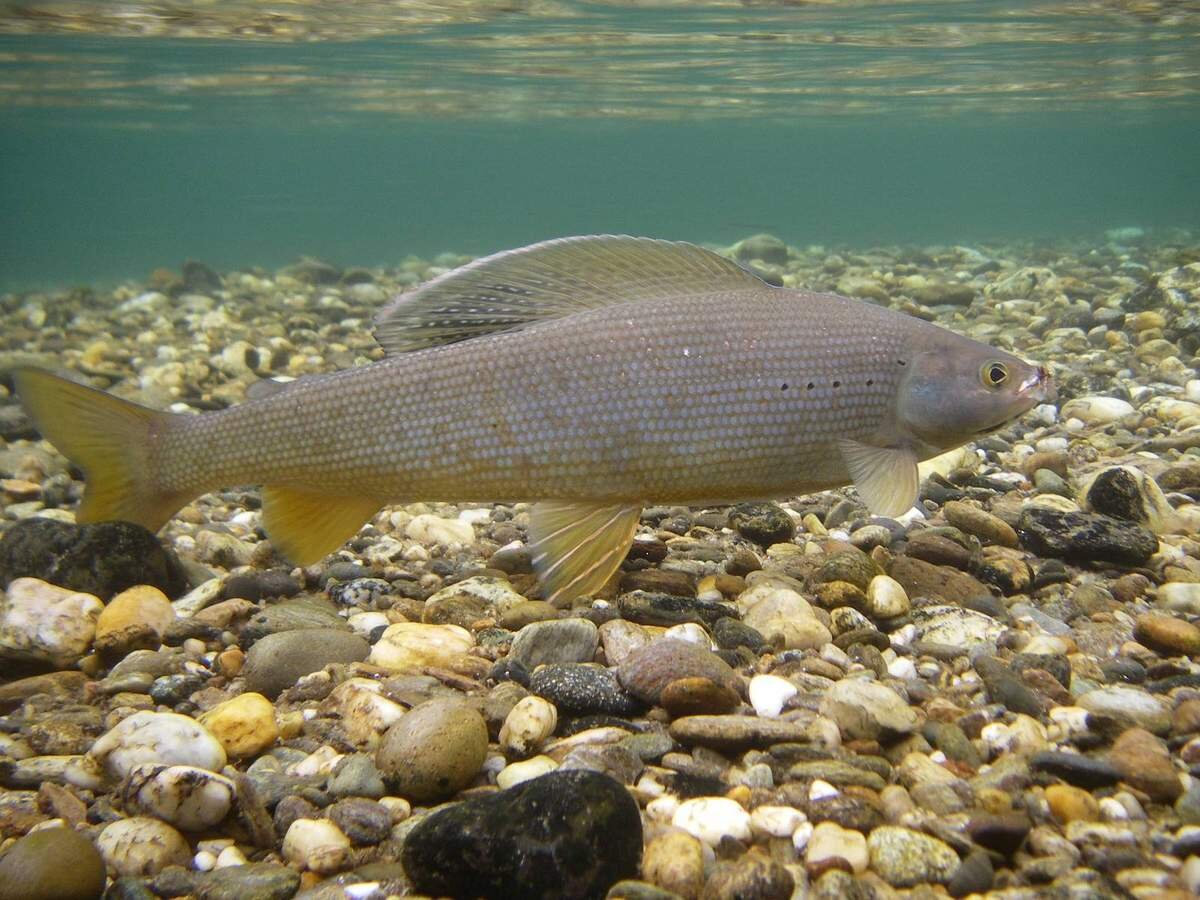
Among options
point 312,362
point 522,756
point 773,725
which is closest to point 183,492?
point 522,756

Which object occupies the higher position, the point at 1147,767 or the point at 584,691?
the point at 1147,767

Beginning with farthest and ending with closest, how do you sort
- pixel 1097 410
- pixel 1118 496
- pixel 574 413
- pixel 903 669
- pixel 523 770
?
1. pixel 1097 410
2. pixel 1118 496
3. pixel 574 413
4. pixel 903 669
5. pixel 523 770

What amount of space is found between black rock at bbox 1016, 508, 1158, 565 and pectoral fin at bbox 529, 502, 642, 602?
2272mm

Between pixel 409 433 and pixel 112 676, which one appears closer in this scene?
pixel 112 676

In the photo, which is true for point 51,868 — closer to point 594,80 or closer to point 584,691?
point 584,691

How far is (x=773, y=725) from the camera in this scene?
2715mm

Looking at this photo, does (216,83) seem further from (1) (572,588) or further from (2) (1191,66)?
(2) (1191,66)

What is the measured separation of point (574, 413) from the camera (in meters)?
3.59

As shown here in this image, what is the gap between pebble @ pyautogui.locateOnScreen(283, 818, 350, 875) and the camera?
7.45ft

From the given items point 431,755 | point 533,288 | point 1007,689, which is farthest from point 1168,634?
point 533,288

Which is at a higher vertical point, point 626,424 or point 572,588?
point 626,424

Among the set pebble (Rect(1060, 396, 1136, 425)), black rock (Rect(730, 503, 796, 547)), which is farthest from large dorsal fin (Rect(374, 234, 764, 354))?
pebble (Rect(1060, 396, 1136, 425))

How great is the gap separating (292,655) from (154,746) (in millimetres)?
712

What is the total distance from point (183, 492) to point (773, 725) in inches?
114
